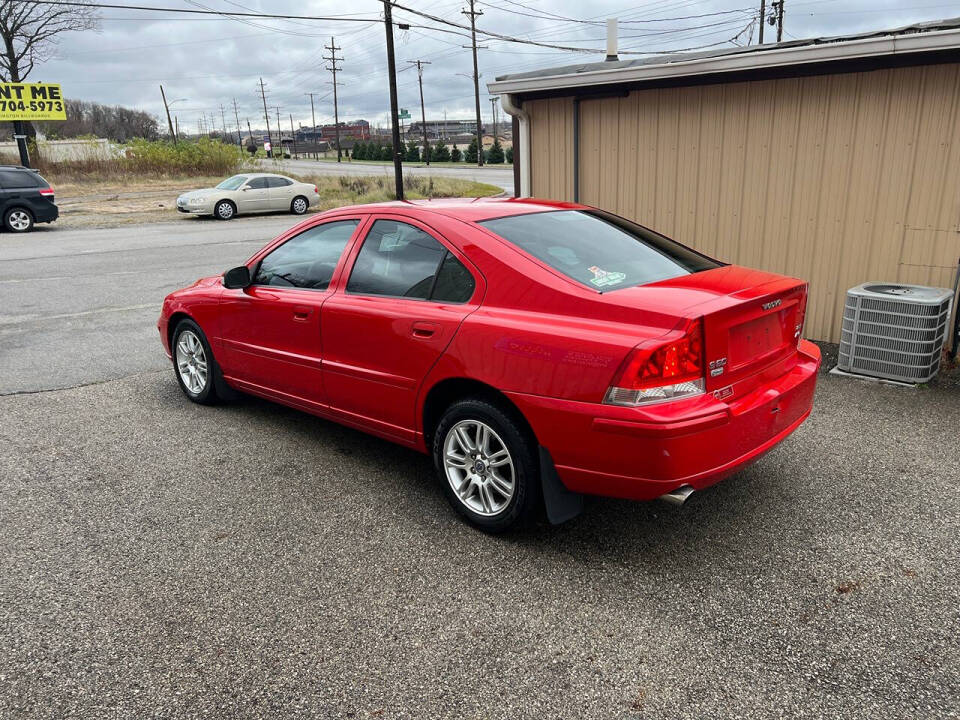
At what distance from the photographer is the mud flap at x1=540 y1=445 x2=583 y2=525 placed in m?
3.22

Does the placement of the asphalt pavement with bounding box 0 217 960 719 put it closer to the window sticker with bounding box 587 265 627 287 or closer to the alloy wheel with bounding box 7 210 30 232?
the window sticker with bounding box 587 265 627 287

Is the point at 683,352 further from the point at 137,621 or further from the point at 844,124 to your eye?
the point at 844,124

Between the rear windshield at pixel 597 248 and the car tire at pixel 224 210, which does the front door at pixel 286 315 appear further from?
the car tire at pixel 224 210

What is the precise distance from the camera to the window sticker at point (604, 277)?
3361 mm

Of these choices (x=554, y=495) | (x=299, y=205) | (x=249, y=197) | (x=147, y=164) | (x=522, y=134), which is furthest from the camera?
(x=147, y=164)

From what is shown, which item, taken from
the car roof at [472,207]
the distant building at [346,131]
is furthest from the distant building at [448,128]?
the car roof at [472,207]

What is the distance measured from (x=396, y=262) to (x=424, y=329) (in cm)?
Answer: 55

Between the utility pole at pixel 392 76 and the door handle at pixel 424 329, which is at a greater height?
the utility pole at pixel 392 76

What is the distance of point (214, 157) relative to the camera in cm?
3875

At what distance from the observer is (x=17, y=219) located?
18734mm

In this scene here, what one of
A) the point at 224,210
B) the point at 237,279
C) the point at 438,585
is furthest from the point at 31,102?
the point at 438,585

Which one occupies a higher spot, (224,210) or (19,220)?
(19,220)

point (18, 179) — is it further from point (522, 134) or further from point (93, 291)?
point (522, 134)

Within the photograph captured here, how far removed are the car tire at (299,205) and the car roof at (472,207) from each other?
2078 centimetres
